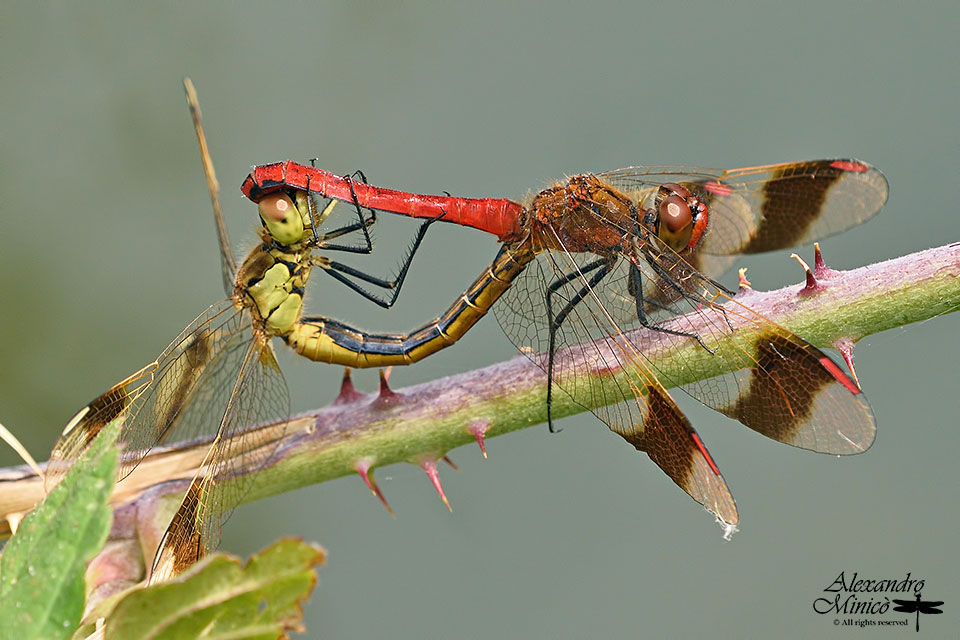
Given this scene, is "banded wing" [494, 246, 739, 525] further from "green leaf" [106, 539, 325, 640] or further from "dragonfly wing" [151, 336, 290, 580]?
"green leaf" [106, 539, 325, 640]

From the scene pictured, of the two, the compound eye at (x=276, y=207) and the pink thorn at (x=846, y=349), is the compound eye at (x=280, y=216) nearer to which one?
the compound eye at (x=276, y=207)

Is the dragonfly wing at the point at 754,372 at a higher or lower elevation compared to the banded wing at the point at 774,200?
lower

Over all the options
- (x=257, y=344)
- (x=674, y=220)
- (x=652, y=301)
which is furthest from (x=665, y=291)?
(x=257, y=344)

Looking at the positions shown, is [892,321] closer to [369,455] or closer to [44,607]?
[369,455]

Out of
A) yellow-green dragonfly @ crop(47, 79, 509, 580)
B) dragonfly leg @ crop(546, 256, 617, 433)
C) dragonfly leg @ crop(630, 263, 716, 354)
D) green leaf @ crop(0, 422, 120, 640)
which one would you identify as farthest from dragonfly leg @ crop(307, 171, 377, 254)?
green leaf @ crop(0, 422, 120, 640)

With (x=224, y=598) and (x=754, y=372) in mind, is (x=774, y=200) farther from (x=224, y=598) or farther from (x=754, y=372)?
(x=224, y=598)

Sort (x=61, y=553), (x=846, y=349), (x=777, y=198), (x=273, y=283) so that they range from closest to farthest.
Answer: (x=61, y=553) → (x=846, y=349) → (x=273, y=283) → (x=777, y=198)

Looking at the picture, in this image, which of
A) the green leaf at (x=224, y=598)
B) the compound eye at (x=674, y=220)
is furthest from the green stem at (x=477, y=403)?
the green leaf at (x=224, y=598)

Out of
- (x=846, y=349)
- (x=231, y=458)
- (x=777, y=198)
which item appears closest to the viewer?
(x=846, y=349)
